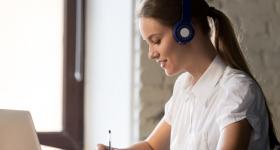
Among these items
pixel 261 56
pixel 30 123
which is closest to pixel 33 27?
pixel 261 56

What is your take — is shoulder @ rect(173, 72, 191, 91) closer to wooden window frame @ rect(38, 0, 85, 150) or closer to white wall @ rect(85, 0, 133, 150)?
white wall @ rect(85, 0, 133, 150)

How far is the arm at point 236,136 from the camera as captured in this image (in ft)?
3.62

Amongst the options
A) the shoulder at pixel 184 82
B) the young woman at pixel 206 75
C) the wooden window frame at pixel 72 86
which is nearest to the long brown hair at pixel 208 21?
the young woman at pixel 206 75

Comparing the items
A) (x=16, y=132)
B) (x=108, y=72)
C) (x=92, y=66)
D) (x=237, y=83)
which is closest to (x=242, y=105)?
(x=237, y=83)

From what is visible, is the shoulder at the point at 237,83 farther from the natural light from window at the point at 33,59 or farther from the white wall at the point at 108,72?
the natural light from window at the point at 33,59

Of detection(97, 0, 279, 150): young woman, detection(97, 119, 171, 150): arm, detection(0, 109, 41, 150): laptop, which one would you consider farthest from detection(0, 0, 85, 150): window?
detection(0, 109, 41, 150): laptop

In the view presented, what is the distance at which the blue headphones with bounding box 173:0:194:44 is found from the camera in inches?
47.6

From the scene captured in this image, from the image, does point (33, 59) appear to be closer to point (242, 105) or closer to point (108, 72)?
point (108, 72)

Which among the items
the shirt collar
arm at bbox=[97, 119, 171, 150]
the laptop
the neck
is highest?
the neck

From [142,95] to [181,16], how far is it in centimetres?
51

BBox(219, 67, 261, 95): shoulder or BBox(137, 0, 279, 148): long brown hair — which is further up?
BBox(137, 0, 279, 148): long brown hair

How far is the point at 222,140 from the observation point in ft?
3.67

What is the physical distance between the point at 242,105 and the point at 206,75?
0.14 meters

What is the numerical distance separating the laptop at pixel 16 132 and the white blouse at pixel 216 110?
393 millimetres
